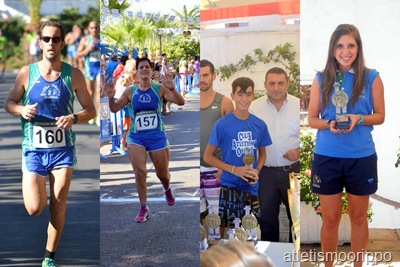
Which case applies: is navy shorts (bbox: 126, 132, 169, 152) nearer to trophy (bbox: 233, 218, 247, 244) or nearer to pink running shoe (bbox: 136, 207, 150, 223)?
pink running shoe (bbox: 136, 207, 150, 223)

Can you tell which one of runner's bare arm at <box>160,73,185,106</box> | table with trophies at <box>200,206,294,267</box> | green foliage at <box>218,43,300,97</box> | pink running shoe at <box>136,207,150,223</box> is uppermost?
green foliage at <box>218,43,300,97</box>

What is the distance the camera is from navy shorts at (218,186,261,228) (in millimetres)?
4180

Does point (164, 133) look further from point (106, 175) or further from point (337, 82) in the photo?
point (337, 82)

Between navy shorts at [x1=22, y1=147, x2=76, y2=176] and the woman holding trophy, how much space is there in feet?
4.65

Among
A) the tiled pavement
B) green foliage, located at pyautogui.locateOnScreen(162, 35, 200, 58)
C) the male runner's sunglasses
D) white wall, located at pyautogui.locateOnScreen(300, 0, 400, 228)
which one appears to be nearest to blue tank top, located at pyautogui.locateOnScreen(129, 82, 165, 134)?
green foliage, located at pyautogui.locateOnScreen(162, 35, 200, 58)

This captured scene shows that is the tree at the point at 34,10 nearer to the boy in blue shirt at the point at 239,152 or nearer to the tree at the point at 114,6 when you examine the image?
the tree at the point at 114,6

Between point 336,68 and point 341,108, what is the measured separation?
0.24m

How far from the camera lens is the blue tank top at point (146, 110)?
3971 mm

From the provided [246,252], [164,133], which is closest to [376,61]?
[164,133]

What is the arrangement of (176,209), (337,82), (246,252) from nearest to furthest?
(246,252) < (176,209) < (337,82)

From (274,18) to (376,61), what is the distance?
4.24 feet

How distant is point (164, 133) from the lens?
4.00 m

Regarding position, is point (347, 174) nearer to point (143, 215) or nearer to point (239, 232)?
point (239, 232)

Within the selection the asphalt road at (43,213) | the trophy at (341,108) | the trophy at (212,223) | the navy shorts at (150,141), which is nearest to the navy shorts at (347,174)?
the trophy at (341,108)
